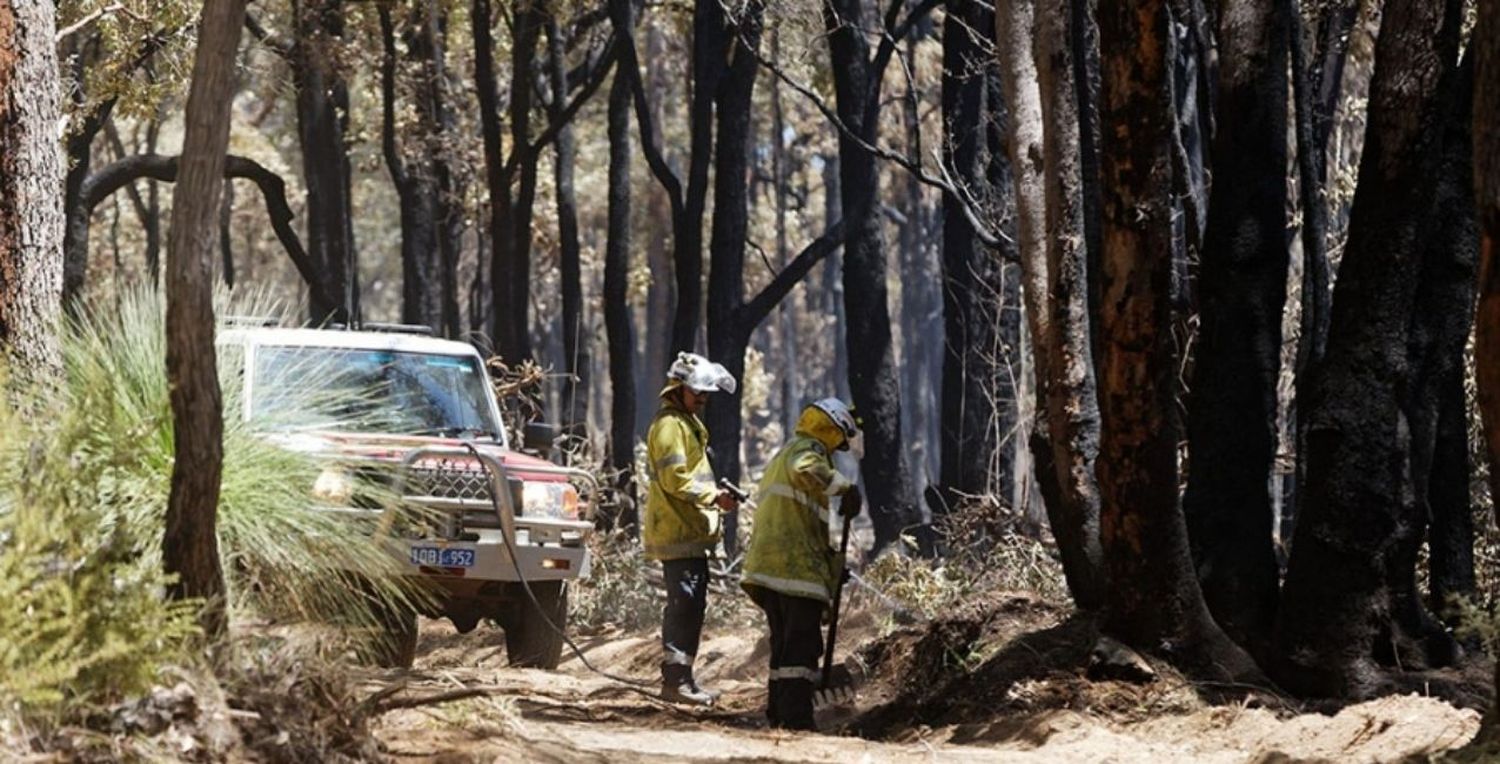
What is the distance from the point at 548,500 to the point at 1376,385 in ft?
16.3

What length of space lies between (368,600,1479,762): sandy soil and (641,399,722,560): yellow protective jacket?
90 centimetres

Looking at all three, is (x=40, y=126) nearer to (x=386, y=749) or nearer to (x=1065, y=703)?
(x=386, y=749)

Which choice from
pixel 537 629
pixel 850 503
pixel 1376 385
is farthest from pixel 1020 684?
pixel 537 629

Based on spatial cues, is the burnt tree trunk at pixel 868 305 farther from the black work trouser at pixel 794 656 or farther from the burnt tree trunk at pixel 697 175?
the black work trouser at pixel 794 656

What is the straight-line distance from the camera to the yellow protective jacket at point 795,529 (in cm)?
1171

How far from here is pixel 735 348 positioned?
2402cm

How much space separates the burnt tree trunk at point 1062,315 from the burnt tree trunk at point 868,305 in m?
9.65

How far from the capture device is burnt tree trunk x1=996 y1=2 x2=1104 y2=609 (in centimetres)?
1242

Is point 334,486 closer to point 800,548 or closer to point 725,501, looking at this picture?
point 800,548

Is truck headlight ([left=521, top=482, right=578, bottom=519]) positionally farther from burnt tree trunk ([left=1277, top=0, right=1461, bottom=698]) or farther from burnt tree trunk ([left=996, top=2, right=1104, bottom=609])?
burnt tree trunk ([left=1277, top=0, right=1461, bottom=698])

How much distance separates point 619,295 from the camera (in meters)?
24.8

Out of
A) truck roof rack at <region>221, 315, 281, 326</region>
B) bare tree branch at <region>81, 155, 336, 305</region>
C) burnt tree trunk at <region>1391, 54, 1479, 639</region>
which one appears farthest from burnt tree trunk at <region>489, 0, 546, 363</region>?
truck roof rack at <region>221, 315, 281, 326</region>

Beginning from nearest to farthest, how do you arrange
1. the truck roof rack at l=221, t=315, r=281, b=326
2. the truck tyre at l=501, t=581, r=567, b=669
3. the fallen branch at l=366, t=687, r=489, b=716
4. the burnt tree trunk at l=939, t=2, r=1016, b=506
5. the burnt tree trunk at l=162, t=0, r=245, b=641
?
the burnt tree trunk at l=162, t=0, r=245, b=641, the fallen branch at l=366, t=687, r=489, b=716, the truck roof rack at l=221, t=315, r=281, b=326, the truck tyre at l=501, t=581, r=567, b=669, the burnt tree trunk at l=939, t=2, r=1016, b=506

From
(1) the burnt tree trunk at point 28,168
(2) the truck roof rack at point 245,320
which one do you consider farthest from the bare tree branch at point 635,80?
(2) the truck roof rack at point 245,320
